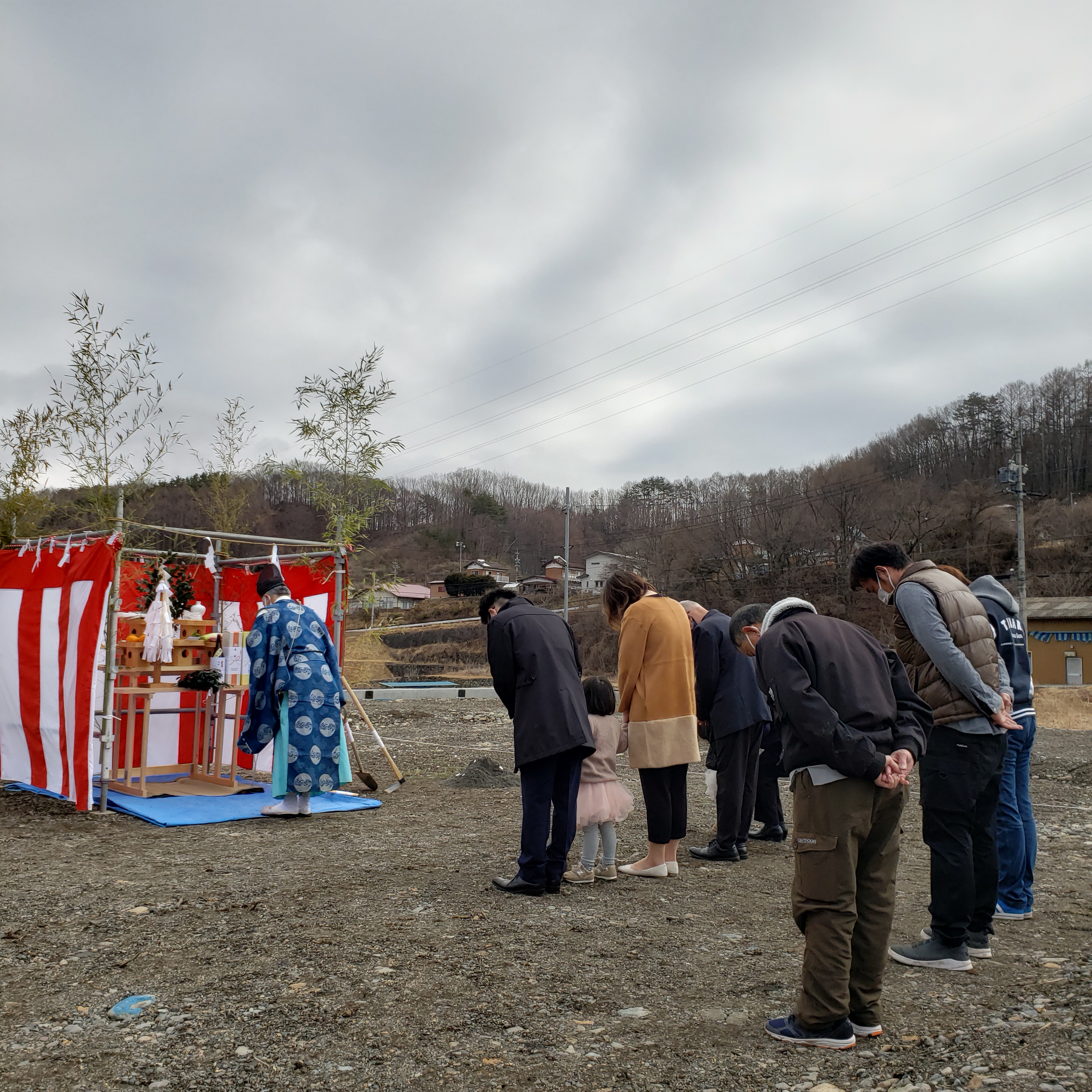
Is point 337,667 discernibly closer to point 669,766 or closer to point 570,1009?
point 669,766

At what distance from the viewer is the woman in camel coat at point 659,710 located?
4938 millimetres

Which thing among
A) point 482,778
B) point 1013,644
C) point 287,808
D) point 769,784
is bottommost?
point 482,778

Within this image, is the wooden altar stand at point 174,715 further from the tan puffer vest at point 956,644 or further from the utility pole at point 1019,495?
the utility pole at point 1019,495

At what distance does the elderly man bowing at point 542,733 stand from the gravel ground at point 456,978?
24 centimetres

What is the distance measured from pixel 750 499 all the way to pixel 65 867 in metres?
49.2

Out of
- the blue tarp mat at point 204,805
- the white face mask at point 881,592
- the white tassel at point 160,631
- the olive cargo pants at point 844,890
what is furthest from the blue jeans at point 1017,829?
the white tassel at point 160,631

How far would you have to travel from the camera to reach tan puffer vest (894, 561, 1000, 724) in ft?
12.1

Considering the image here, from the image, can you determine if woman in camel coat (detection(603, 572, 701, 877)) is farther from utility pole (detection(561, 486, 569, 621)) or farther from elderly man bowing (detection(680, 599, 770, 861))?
utility pole (detection(561, 486, 569, 621))

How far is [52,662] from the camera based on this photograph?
7.31 metres

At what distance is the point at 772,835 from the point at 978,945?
2512 millimetres

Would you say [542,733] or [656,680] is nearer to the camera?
[542,733]

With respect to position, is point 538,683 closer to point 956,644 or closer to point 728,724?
point 728,724

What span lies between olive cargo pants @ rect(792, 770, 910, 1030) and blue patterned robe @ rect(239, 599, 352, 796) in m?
4.87

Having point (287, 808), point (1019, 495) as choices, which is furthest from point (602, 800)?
point (1019, 495)
